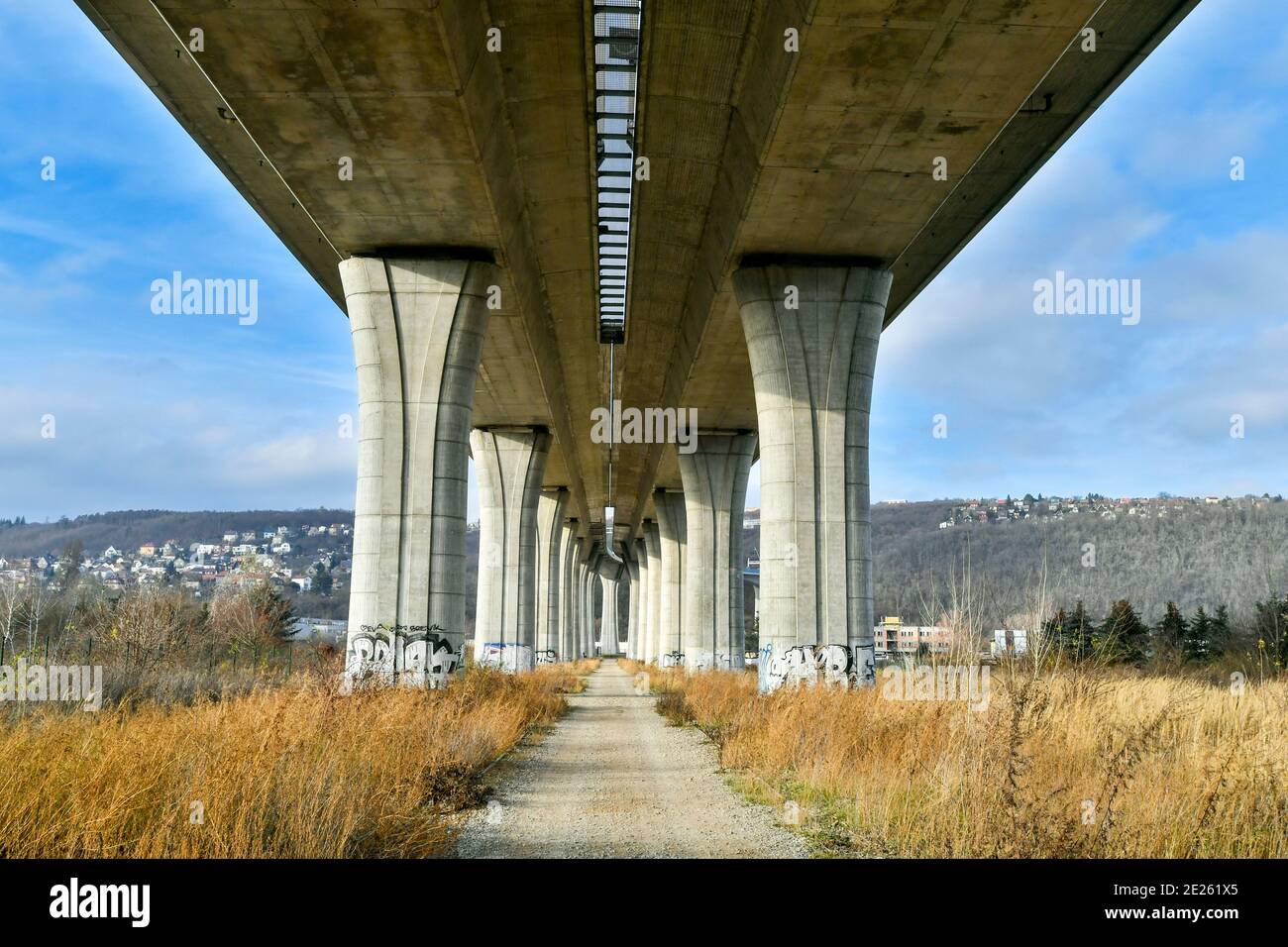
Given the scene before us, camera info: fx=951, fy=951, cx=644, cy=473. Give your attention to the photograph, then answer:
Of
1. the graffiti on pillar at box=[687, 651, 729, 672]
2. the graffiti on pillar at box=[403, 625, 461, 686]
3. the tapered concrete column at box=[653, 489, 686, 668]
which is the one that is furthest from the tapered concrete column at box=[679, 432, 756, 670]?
the graffiti on pillar at box=[403, 625, 461, 686]

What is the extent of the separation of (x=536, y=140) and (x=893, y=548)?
3973 inches

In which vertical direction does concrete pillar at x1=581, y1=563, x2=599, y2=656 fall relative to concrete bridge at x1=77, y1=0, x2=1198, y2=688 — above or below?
below

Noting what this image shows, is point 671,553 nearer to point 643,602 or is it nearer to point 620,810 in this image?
point 643,602

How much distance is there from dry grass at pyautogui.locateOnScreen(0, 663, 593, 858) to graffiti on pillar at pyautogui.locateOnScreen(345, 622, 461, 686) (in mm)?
10096

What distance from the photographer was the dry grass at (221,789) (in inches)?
217

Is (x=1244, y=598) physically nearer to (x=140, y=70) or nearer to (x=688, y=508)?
(x=688, y=508)

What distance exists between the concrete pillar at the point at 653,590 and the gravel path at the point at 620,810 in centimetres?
5168

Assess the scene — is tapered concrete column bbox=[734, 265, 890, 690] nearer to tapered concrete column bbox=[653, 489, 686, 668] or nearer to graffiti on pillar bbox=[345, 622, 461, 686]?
graffiti on pillar bbox=[345, 622, 461, 686]

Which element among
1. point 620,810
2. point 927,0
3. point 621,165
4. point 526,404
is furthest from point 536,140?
point 526,404

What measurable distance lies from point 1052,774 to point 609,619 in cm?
15584

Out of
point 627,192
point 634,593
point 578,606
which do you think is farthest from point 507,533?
point 634,593

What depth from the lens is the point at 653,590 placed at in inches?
2916

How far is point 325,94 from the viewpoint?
46.1ft

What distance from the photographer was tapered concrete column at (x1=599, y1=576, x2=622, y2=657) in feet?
488
